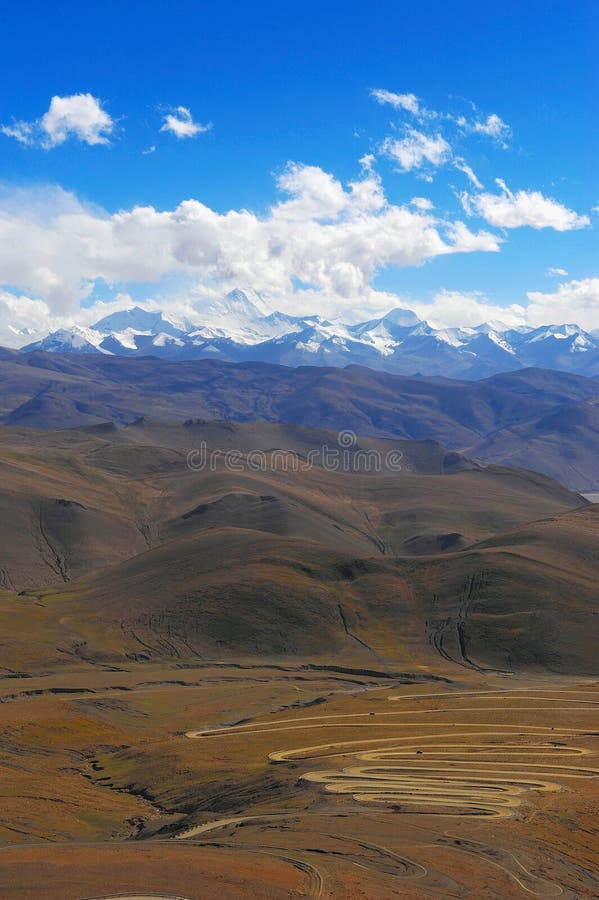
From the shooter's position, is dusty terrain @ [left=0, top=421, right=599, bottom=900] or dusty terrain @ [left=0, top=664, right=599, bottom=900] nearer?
dusty terrain @ [left=0, top=664, right=599, bottom=900]

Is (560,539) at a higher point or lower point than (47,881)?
higher

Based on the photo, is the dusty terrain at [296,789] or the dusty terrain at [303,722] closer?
the dusty terrain at [296,789]

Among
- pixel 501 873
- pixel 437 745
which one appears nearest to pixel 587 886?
pixel 501 873

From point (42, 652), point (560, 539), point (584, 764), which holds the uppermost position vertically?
point (560, 539)

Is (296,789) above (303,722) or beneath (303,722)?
above

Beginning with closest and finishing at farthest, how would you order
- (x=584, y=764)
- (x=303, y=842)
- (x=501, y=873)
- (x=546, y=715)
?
(x=501, y=873) < (x=303, y=842) < (x=584, y=764) < (x=546, y=715)

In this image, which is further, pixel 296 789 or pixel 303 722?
pixel 303 722

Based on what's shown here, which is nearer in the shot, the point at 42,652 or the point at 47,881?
the point at 47,881

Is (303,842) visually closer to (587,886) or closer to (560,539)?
(587,886)
